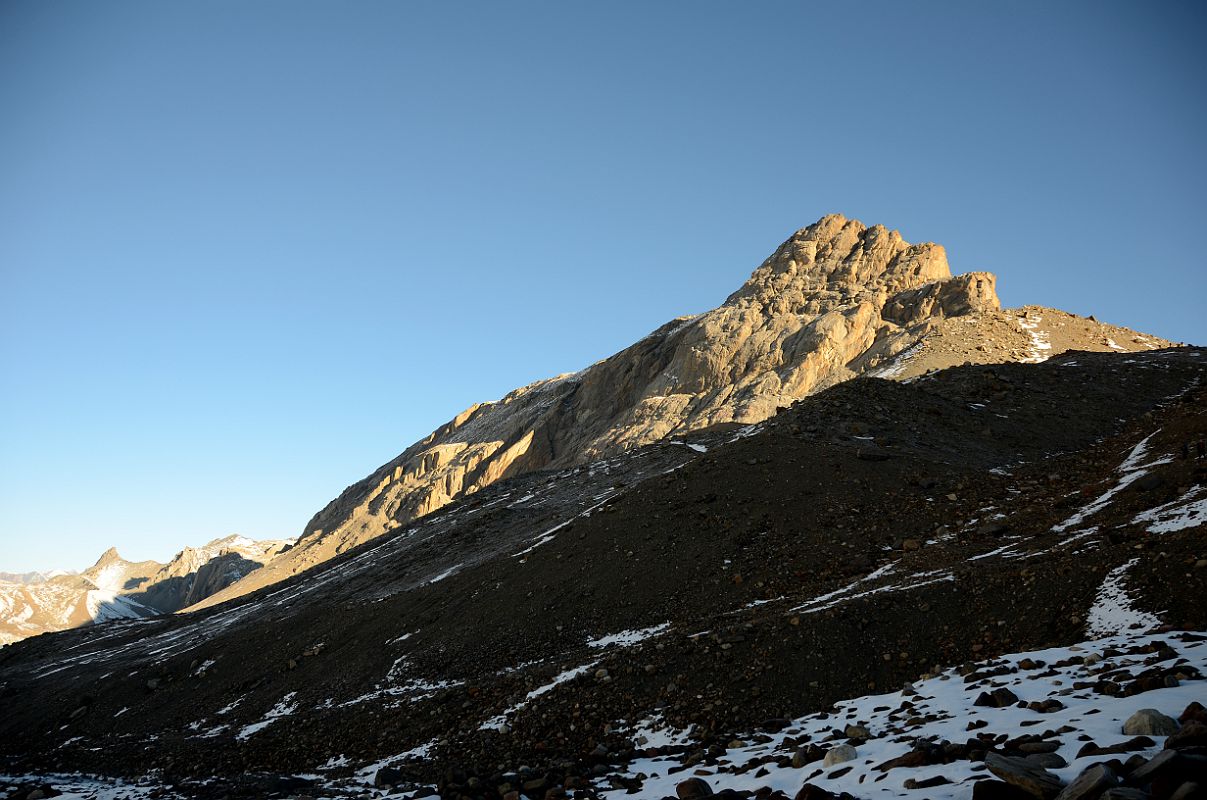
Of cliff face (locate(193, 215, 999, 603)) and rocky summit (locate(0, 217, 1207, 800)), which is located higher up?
cliff face (locate(193, 215, 999, 603))

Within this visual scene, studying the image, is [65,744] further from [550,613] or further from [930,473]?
[930,473]

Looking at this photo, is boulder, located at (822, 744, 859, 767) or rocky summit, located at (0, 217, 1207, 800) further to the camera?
rocky summit, located at (0, 217, 1207, 800)

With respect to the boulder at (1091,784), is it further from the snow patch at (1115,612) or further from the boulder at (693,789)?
the snow patch at (1115,612)

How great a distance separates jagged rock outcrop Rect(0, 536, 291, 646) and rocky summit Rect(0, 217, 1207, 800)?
7291cm

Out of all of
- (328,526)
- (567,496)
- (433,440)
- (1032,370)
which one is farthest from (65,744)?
(433,440)

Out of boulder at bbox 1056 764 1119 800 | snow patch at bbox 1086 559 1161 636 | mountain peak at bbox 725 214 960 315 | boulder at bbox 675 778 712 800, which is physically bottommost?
snow patch at bbox 1086 559 1161 636

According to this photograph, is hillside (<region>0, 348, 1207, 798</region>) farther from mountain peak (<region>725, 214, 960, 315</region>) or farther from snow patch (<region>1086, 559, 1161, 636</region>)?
mountain peak (<region>725, 214, 960, 315</region>)

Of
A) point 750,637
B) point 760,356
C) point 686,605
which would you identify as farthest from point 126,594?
point 750,637

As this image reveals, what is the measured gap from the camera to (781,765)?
10492 mm

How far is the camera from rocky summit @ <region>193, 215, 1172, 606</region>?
64375 millimetres

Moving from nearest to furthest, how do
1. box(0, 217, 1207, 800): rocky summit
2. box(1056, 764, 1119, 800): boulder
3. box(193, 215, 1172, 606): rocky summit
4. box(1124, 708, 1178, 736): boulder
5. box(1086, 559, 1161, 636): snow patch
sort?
box(1056, 764, 1119, 800): boulder → box(1124, 708, 1178, 736): boulder → box(0, 217, 1207, 800): rocky summit → box(1086, 559, 1161, 636): snow patch → box(193, 215, 1172, 606): rocky summit

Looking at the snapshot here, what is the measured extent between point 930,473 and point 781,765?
20.2 metres

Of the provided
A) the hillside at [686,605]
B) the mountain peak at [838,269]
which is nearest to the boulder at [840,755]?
the hillside at [686,605]

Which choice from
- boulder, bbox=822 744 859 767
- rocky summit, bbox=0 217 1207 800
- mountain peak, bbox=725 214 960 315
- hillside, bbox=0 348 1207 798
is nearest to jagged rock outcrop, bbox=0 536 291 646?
rocky summit, bbox=0 217 1207 800
